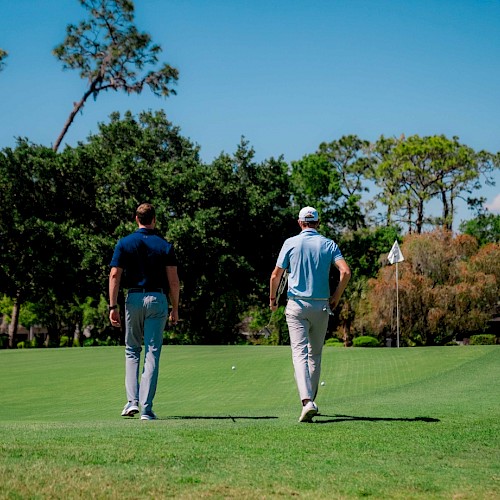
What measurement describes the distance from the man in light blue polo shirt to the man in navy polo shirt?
115 cm

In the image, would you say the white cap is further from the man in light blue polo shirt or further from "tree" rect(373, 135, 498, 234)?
"tree" rect(373, 135, 498, 234)

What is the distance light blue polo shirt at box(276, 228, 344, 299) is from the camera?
26.2ft

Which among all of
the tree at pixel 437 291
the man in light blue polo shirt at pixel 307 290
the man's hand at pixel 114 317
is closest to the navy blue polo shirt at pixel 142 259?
the man's hand at pixel 114 317

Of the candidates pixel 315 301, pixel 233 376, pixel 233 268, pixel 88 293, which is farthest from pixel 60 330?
pixel 315 301

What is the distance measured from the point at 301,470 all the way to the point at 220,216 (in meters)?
40.2

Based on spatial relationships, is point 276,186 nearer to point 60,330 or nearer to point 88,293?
point 88,293

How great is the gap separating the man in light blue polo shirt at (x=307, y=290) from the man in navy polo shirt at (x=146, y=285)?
1154 mm

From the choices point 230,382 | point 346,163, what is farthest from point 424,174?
point 230,382

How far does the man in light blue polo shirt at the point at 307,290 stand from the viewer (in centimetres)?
796

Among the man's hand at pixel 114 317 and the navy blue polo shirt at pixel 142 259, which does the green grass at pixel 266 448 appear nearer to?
the man's hand at pixel 114 317

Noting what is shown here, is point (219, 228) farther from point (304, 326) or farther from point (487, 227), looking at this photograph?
point (487, 227)

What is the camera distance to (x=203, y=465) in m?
4.98

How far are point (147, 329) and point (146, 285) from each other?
48 cm

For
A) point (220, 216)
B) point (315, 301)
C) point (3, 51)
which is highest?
point (3, 51)
